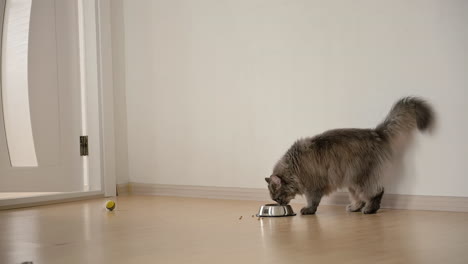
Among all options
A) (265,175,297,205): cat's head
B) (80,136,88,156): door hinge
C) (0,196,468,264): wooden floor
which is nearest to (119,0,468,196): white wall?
(80,136,88,156): door hinge

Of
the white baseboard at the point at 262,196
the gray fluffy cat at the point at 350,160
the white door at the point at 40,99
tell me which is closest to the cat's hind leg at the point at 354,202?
the gray fluffy cat at the point at 350,160

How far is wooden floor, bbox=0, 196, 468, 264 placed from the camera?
242 cm

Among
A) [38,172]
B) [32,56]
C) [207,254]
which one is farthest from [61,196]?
[207,254]

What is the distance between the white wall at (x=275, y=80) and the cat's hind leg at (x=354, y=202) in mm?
234

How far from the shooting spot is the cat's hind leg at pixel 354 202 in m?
3.81

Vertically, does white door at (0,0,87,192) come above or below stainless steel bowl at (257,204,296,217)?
above

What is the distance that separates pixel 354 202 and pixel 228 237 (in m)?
1.14

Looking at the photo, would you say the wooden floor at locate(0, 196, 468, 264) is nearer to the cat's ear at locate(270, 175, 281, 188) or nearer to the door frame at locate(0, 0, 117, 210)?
the cat's ear at locate(270, 175, 281, 188)

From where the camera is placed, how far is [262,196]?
467cm

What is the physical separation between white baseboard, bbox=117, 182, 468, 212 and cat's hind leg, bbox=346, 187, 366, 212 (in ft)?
0.62

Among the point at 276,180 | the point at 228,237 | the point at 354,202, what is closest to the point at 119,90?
the point at 276,180

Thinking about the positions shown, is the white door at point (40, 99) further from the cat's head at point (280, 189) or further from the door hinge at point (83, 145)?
the cat's head at point (280, 189)

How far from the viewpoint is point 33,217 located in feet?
13.8

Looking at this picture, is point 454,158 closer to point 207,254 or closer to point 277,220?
point 277,220
